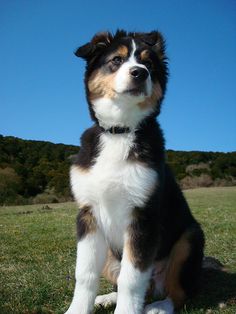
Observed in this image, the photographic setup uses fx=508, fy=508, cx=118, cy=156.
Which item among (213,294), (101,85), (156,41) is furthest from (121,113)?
(213,294)

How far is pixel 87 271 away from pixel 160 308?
83 centimetres

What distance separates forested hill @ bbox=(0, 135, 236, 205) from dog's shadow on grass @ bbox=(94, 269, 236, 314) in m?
18.4

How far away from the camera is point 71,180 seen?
546cm

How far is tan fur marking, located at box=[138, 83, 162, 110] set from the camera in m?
5.64

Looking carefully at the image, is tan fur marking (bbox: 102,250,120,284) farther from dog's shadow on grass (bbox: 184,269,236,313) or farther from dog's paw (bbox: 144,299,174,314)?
dog's shadow on grass (bbox: 184,269,236,313)

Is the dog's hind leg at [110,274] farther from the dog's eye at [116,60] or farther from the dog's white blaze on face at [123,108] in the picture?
the dog's eye at [116,60]

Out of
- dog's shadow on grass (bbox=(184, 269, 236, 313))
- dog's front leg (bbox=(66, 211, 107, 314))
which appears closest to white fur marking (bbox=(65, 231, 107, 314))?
dog's front leg (bbox=(66, 211, 107, 314))

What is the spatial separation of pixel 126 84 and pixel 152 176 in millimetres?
1022

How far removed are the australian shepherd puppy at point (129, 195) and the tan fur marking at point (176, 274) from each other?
1 centimetres

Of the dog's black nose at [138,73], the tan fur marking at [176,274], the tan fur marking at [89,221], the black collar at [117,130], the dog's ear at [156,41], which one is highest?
the dog's ear at [156,41]

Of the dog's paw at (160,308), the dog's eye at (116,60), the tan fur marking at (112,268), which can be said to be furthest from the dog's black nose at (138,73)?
the dog's paw at (160,308)

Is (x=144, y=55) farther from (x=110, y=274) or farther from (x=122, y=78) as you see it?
(x=110, y=274)

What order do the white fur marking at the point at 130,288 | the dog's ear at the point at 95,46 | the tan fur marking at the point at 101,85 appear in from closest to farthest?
the white fur marking at the point at 130,288
the tan fur marking at the point at 101,85
the dog's ear at the point at 95,46

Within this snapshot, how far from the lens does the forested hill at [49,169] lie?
29.2 meters
